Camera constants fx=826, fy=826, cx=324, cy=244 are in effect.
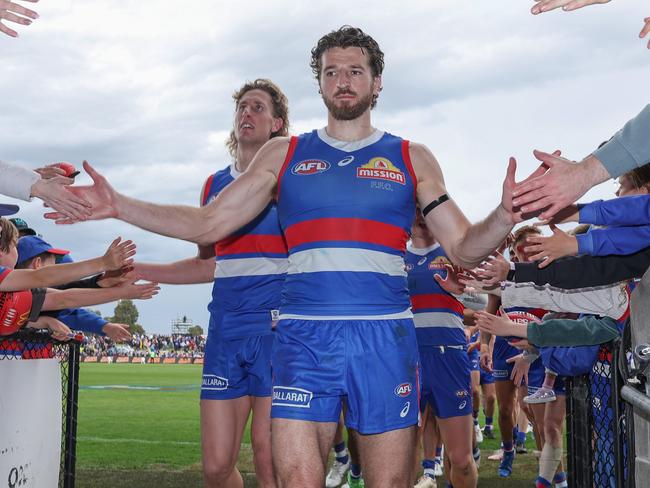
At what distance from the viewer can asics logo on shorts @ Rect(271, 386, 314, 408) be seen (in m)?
3.90

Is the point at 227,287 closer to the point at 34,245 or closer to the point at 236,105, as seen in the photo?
the point at 236,105

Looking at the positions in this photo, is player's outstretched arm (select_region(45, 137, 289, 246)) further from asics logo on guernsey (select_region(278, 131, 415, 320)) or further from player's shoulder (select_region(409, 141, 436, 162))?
player's shoulder (select_region(409, 141, 436, 162))

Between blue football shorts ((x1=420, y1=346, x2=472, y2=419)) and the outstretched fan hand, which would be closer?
the outstretched fan hand

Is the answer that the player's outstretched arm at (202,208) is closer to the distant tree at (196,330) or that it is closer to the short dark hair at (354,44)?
→ the short dark hair at (354,44)

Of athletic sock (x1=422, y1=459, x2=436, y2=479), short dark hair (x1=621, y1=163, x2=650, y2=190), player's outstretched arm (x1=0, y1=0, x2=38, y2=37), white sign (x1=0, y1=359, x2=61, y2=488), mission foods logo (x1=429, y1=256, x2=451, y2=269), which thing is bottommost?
athletic sock (x1=422, y1=459, x2=436, y2=479)

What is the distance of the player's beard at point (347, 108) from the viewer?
4.47m

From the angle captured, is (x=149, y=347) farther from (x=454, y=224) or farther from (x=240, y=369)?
(x=454, y=224)

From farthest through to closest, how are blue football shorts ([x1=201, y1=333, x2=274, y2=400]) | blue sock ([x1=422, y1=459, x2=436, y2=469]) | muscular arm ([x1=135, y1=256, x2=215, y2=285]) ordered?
blue sock ([x1=422, y1=459, x2=436, y2=469]) < muscular arm ([x1=135, y1=256, x2=215, y2=285]) < blue football shorts ([x1=201, y1=333, x2=274, y2=400])

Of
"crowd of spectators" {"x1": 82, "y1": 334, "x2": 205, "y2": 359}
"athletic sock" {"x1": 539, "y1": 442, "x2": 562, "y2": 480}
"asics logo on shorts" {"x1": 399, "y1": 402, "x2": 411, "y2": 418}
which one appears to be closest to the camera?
"asics logo on shorts" {"x1": 399, "y1": 402, "x2": 411, "y2": 418}

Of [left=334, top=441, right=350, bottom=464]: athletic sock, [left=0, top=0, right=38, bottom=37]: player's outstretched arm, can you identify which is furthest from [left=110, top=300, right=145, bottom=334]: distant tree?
[left=0, top=0, right=38, bottom=37]: player's outstretched arm

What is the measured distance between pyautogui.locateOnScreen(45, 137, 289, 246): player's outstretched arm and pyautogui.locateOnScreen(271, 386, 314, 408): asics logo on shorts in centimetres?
94

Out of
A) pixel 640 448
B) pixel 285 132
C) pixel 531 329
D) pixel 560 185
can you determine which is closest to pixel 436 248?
pixel 285 132

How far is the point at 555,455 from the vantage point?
7.84m

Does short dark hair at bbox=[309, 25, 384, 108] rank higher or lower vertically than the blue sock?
higher
